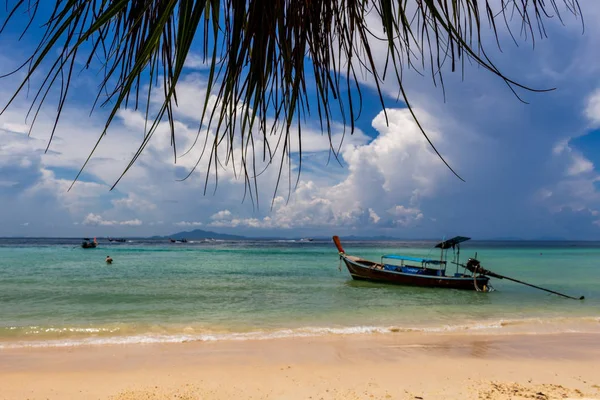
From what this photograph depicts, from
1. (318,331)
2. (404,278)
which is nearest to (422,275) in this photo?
(404,278)

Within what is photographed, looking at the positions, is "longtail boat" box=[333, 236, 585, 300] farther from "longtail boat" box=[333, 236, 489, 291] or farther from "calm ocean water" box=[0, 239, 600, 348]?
"calm ocean water" box=[0, 239, 600, 348]

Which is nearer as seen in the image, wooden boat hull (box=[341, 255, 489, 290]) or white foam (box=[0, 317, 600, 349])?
white foam (box=[0, 317, 600, 349])

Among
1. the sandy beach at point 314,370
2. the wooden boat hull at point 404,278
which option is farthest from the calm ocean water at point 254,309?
the sandy beach at point 314,370

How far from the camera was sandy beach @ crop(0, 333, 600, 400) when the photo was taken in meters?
7.09

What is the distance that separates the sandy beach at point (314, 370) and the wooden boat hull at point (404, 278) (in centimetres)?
1208

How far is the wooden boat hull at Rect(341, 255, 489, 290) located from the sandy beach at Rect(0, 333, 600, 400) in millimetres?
12081

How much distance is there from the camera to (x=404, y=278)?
2428 cm

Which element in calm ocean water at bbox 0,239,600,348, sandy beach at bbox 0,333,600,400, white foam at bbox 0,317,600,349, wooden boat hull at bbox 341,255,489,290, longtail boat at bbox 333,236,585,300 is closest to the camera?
sandy beach at bbox 0,333,600,400

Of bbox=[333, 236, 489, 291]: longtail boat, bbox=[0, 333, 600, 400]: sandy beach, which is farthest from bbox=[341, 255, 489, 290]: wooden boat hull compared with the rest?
bbox=[0, 333, 600, 400]: sandy beach

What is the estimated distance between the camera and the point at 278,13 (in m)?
0.91

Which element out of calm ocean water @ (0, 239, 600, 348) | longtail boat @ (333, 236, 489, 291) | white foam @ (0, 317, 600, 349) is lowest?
calm ocean water @ (0, 239, 600, 348)

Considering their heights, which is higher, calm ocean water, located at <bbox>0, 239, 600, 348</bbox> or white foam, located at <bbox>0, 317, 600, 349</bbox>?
white foam, located at <bbox>0, 317, 600, 349</bbox>

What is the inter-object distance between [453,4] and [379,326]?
12490 mm

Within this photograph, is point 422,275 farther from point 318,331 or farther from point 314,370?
point 314,370
